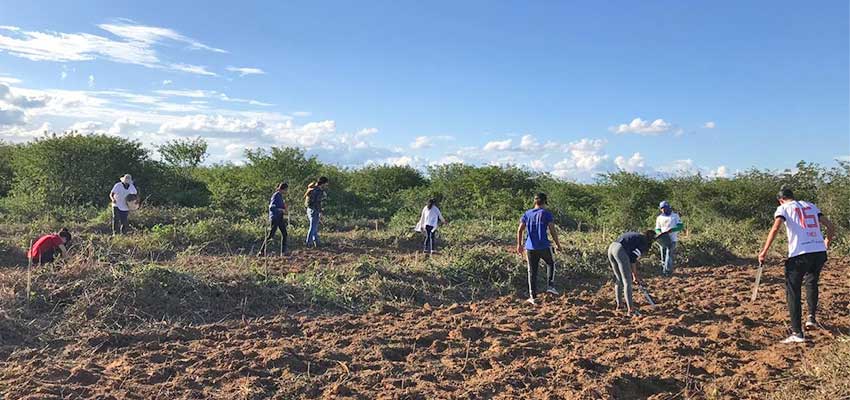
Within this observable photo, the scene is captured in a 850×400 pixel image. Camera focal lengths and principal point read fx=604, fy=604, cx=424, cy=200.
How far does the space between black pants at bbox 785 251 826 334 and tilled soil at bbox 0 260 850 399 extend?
29cm

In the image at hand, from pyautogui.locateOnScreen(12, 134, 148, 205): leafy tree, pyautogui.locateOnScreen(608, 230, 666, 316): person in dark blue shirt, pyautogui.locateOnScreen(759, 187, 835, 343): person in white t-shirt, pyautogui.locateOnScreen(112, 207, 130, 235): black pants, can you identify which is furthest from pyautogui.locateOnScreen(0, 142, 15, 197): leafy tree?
pyautogui.locateOnScreen(759, 187, 835, 343): person in white t-shirt

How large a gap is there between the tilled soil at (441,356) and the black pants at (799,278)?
29cm

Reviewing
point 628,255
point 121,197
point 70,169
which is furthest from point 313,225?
point 70,169

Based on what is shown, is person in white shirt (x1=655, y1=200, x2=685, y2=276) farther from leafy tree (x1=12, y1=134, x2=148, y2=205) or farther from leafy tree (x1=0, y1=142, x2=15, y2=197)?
leafy tree (x1=0, y1=142, x2=15, y2=197)

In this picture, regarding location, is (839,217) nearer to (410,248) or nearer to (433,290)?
(410,248)

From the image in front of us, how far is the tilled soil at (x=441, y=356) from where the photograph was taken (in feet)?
14.8

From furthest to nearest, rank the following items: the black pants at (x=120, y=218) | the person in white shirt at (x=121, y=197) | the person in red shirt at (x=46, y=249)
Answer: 1. the black pants at (x=120, y=218)
2. the person in white shirt at (x=121, y=197)
3. the person in red shirt at (x=46, y=249)

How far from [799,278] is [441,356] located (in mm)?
3393

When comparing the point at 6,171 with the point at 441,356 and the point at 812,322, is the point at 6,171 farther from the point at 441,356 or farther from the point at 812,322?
the point at 812,322

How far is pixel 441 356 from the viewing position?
5.32m

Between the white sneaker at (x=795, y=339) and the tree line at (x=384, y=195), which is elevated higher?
the tree line at (x=384, y=195)

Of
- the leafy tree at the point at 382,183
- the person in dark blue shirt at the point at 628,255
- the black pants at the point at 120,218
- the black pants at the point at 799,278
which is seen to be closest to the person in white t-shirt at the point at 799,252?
the black pants at the point at 799,278

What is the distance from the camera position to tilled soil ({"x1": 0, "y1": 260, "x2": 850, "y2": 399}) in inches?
177

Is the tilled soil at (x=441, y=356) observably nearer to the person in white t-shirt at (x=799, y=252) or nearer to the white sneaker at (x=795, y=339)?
the white sneaker at (x=795, y=339)
